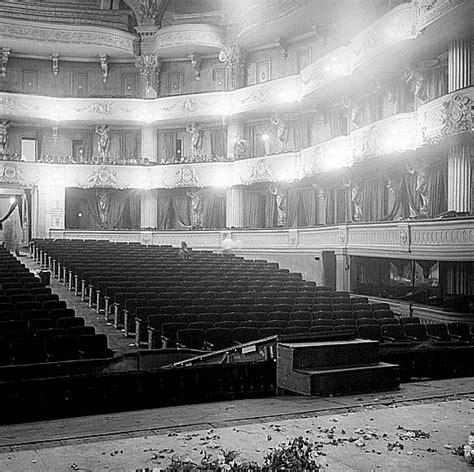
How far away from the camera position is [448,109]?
13.8 meters

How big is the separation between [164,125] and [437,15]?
15.3 meters

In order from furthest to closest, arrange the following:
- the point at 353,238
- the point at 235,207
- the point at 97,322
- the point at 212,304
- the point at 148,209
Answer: the point at 148,209, the point at 235,207, the point at 353,238, the point at 97,322, the point at 212,304

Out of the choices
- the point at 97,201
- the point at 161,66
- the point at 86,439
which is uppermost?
the point at 161,66

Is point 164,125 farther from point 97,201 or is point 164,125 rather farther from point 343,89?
point 343,89

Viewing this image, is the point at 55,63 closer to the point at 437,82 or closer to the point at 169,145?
the point at 169,145

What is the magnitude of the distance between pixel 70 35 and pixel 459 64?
54.5 feet

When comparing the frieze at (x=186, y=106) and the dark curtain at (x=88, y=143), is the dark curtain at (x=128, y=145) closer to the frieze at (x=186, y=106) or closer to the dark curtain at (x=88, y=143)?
the dark curtain at (x=88, y=143)

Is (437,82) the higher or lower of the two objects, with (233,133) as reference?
lower

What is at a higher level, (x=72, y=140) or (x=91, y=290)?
(x=72, y=140)

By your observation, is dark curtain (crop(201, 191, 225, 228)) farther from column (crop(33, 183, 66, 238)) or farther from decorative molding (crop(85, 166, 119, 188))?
column (crop(33, 183, 66, 238))

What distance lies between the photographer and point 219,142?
26.6 metres

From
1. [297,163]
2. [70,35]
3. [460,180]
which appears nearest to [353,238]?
[460,180]

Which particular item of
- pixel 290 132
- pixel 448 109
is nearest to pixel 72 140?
pixel 290 132

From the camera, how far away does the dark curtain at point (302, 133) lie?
23.9 m
